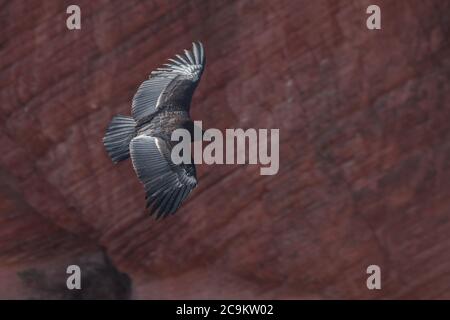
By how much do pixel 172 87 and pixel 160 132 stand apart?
0.67 m

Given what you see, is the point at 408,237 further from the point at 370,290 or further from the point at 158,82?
the point at 158,82

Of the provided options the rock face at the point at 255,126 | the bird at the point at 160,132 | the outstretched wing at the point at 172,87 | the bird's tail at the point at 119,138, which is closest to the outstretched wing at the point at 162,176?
the bird at the point at 160,132

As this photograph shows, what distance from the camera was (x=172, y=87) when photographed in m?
12.7

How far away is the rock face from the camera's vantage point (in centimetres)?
1526

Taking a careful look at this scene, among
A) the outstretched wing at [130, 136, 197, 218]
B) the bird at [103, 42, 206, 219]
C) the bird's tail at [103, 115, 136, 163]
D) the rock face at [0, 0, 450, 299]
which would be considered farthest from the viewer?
the rock face at [0, 0, 450, 299]

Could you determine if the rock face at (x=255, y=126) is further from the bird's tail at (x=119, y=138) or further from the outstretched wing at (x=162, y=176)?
the outstretched wing at (x=162, y=176)

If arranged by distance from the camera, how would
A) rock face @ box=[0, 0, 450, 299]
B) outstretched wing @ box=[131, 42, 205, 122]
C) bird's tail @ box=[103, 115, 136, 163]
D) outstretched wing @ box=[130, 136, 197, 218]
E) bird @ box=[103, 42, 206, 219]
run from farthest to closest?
rock face @ box=[0, 0, 450, 299], outstretched wing @ box=[131, 42, 205, 122], bird's tail @ box=[103, 115, 136, 163], bird @ box=[103, 42, 206, 219], outstretched wing @ box=[130, 136, 197, 218]

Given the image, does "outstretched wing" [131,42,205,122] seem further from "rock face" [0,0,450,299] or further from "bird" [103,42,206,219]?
"rock face" [0,0,450,299]

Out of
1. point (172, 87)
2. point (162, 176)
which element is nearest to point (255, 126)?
point (172, 87)

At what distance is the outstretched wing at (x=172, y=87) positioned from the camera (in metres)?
12.6

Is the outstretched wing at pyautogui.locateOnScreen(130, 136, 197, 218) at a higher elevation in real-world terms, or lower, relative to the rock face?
lower

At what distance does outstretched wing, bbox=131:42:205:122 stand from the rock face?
2395mm

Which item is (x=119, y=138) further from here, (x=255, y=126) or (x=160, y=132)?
(x=255, y=126)

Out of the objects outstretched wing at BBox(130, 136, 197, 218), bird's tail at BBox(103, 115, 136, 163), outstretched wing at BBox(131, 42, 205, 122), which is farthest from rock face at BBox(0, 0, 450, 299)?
outstretched wing at BBox(130, 136, 197, 218)
